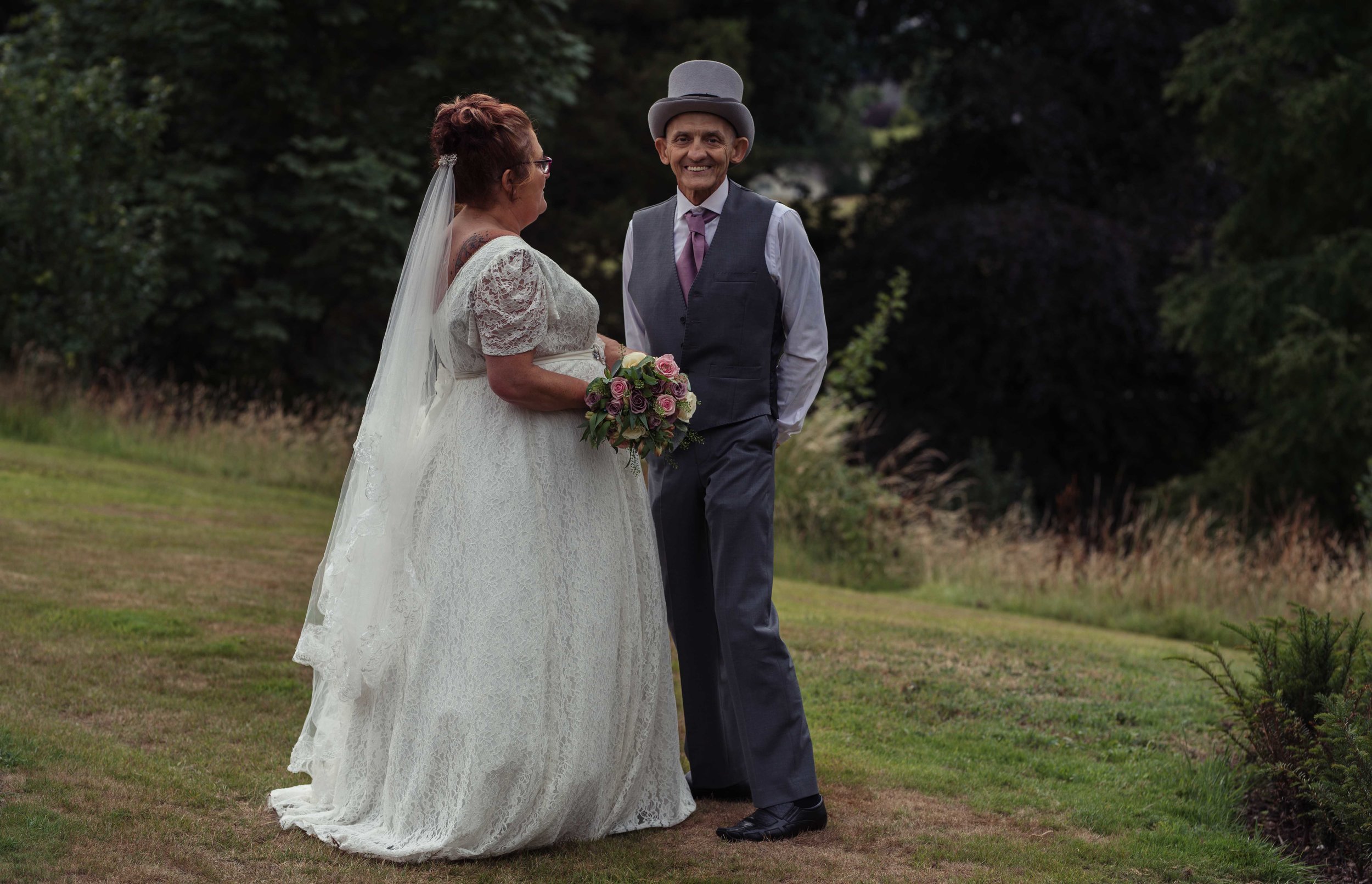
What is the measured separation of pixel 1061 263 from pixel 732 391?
57.1 ft

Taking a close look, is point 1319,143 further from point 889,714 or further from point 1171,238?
point 889,714

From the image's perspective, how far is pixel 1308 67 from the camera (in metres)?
18.1

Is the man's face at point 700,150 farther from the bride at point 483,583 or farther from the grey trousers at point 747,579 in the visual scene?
the grey trousers at point 747,579

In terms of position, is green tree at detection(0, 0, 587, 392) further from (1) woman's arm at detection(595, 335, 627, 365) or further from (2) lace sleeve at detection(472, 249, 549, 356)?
(2) lace sleeve at detection(472, 249, 549, 356)

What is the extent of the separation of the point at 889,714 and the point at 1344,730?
210 cm

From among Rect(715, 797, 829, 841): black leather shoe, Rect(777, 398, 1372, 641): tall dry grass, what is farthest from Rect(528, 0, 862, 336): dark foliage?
Rect(715, 797, 829, 841): black leather shoe

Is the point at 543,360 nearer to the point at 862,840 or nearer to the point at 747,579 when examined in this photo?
the point at 747,579

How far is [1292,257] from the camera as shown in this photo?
1766cm

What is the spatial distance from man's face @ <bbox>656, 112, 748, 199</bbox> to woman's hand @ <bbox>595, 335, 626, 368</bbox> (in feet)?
1.81

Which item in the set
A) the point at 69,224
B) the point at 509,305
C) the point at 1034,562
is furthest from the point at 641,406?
the point at 69,224

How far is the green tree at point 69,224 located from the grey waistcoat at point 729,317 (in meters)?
12.5

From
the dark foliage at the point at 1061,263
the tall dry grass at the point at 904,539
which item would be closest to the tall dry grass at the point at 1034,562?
the tall dry grass at the point at 904,539

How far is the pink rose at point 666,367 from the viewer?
4.11 m

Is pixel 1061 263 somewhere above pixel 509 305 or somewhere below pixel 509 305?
above
